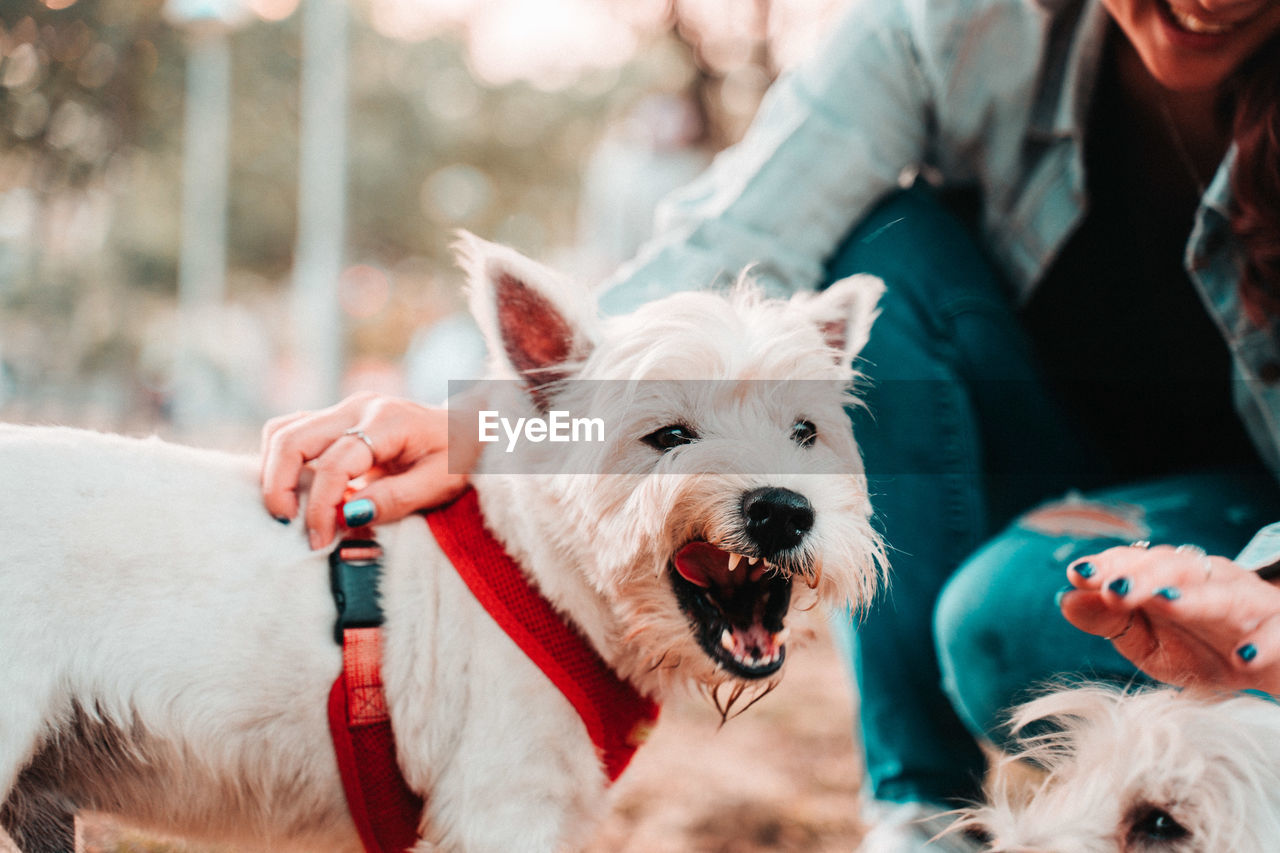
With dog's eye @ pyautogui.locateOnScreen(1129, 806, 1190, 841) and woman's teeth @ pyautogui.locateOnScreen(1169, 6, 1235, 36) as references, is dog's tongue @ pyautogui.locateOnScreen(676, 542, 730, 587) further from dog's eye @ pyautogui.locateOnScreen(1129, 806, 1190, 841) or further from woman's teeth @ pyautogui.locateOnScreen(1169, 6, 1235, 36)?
woman's teeth @ pyautogui.locateOnScreen(1169, 6, 1235, 36)

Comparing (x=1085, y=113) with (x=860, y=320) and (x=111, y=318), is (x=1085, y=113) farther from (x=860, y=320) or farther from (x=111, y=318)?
(x=111, y=318)

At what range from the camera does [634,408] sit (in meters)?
1.87

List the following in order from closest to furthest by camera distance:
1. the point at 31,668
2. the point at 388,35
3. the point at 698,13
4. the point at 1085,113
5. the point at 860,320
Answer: the point at 31,668 → the point at 860,320 → the point at 1085,113 → the point at 698,13 → the point at 388,35

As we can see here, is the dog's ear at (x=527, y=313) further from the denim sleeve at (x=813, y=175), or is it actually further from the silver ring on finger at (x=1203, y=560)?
the silver ring on finger at (x=1203, y=560)

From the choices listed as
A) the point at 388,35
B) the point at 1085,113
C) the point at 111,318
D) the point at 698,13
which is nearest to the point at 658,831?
the point at 1085,113

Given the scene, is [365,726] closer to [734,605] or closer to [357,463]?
[357,463]

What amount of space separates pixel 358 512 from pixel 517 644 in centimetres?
44

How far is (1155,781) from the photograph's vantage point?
147 centimetres

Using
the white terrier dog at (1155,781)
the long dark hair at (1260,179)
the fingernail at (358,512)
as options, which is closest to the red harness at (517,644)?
the fingernail at (358,512)

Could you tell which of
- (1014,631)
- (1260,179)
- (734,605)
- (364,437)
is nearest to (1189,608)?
(1014,631)

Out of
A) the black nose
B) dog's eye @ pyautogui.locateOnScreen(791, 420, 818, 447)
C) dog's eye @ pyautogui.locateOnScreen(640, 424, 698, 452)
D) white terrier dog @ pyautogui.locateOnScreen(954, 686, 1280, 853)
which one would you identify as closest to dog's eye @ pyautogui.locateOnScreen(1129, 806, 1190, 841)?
white terrier dog @ pyautogui.locateOnScreen(954, 686, 1280, 853)

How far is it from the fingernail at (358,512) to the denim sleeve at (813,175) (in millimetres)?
896

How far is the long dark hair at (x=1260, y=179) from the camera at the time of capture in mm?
1892

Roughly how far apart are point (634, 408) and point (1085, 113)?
156 centimetres
